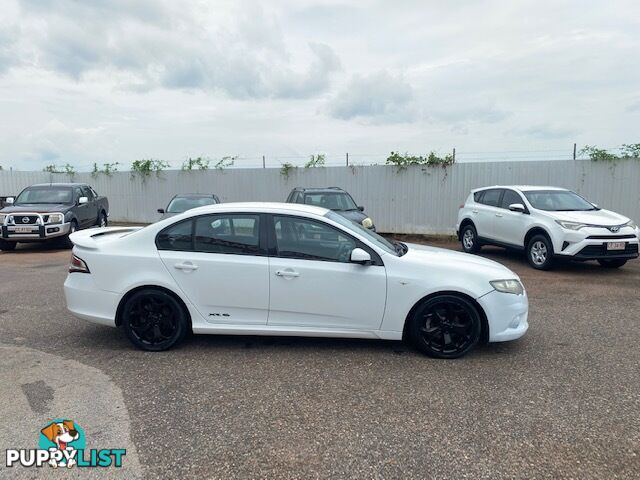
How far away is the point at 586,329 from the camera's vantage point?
5.23 m

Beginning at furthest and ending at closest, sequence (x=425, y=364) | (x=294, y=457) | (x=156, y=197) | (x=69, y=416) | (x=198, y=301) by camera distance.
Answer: (x=156, y=197), (x=198, y=301), (x=425, y=364), (x=69, y=416), (x=294, y=457)

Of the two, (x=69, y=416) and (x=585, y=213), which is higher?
(x=585, y=213)

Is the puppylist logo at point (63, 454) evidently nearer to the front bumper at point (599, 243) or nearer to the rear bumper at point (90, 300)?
the rear bumper at point (90, 300)

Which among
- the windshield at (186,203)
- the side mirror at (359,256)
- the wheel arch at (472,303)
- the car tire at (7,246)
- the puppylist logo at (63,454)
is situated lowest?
the puppylist logo at (63,454)

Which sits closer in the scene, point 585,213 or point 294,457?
point 294,457

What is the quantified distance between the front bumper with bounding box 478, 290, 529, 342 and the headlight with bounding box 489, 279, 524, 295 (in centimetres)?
4

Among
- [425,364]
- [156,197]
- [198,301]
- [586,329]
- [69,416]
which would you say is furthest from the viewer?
[156,197]

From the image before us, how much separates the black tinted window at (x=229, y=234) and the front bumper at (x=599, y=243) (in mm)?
6336

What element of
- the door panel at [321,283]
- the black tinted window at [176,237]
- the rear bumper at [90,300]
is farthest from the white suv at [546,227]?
the rear bumper at [90,300]

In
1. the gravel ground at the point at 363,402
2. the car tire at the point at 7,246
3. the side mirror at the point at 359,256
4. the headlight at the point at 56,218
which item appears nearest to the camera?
the gravel ground at the point at 363,402

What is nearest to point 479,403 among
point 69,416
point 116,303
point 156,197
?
point 69,416

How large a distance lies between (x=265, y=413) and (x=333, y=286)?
1.40m

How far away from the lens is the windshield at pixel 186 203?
37.6 ft

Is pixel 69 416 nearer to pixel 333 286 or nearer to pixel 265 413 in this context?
pixel 265 413
